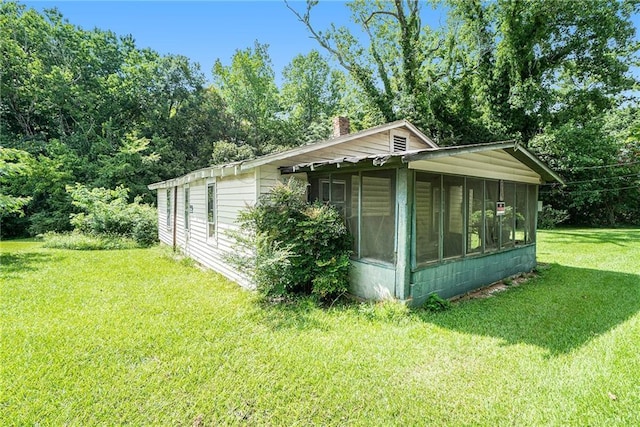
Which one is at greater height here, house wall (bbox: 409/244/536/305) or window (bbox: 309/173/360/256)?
window (bbox: 309/173/360/256)

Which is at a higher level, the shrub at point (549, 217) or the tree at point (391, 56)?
the tree at point (391, 56)

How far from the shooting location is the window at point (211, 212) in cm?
772

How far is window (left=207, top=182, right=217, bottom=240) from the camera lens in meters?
7.72

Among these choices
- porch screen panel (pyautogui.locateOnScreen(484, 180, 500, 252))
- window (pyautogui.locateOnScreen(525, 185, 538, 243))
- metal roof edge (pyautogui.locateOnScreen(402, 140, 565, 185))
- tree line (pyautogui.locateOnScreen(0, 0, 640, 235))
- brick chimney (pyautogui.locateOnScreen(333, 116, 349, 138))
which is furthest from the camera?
tree line (pyautogui.locateOnScreen(0, 0, 640, 235))

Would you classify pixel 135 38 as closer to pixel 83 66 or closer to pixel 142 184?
pixel 83 66

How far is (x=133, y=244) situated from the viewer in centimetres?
1233

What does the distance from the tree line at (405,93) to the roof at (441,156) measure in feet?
36.2

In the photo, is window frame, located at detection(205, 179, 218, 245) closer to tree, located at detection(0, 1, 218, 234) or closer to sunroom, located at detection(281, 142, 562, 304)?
sunroom, located at detection(281, 142, 562, 304)

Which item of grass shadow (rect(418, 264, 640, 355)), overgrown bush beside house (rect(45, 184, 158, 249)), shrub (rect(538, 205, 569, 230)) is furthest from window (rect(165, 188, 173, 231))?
shrub (rect(538, 205, 569, 230))

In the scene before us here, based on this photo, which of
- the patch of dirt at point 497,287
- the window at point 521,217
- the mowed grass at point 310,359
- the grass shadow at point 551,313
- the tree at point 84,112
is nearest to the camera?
the mowed grass at point 310,359

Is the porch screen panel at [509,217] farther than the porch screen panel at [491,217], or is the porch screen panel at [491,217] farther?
the porch screen panel at [509,217]

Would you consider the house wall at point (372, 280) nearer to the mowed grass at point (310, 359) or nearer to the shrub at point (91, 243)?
the mowed grass at point (310, 359)

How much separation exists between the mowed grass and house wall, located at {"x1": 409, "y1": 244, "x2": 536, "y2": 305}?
384 millimetres

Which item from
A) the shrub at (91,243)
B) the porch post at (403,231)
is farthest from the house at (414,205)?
the shrub at (91,243)
